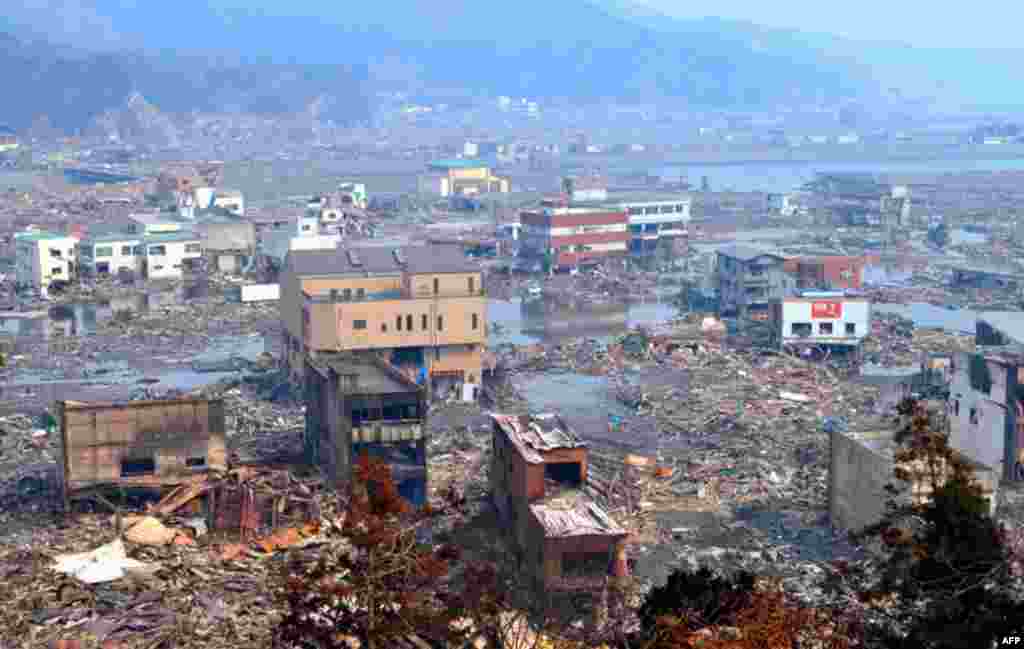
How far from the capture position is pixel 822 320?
896 inches

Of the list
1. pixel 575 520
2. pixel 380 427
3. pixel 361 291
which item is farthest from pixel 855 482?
pixel 361 291

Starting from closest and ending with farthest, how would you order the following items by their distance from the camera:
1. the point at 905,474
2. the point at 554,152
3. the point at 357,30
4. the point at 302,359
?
the point at 905,474 → the point at 302,359 → the point at 554,152 → the point at 357,30

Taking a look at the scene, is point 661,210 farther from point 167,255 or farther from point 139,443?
point 139,443

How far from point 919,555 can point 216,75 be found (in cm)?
11647

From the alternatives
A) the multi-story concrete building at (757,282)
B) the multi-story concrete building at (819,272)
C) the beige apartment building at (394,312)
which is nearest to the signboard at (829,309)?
the multi-story concrete building at (757,282)

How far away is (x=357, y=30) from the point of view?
19662 cm

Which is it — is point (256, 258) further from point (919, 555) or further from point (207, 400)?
point (919, 555)

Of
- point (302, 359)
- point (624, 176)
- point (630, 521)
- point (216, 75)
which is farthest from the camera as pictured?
point (216, 75)

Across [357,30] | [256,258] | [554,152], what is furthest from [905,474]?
[357,30]

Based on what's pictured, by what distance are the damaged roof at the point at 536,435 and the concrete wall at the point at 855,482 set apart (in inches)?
101

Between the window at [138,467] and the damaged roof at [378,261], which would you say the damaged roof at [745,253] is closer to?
the damaged roof at [378,261]

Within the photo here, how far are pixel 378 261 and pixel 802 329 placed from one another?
6932 millimetres

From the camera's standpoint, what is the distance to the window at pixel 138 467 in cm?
1402

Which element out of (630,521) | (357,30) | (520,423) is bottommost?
(630,521)
